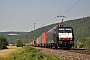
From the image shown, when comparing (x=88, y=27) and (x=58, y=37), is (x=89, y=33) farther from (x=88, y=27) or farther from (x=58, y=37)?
(x=58, y=37)

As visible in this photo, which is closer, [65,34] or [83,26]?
[65,34]

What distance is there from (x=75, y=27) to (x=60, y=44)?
16351 centimetres

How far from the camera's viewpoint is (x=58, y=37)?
125 ft

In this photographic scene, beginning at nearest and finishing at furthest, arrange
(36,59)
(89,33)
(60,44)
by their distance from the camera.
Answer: (36,59)
(60,44)
(89,33)

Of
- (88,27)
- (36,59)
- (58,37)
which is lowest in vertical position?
(36,59)

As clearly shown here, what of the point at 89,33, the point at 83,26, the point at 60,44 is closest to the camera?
the point at 60,44

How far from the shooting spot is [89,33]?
17362 cm

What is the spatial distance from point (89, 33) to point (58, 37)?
13850 centimetres

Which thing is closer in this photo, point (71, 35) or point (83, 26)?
point (71, 35)

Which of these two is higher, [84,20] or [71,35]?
[84,20]

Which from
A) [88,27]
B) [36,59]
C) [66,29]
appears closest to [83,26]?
A: [88,27]

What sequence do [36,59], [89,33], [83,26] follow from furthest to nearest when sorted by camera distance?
[83,26] → [89,33] → [36,59]

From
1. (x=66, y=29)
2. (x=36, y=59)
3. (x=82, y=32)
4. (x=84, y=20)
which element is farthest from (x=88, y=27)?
(x=36, y=59)

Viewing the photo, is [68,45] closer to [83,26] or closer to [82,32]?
[82,32]
